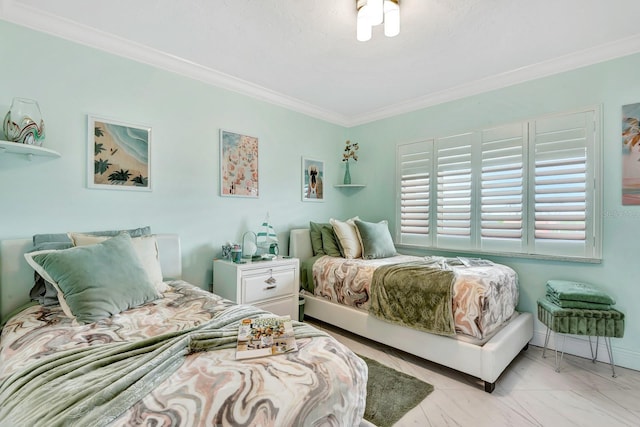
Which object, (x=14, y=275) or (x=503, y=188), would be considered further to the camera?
(x=503, y=188)

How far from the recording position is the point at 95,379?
912 mm

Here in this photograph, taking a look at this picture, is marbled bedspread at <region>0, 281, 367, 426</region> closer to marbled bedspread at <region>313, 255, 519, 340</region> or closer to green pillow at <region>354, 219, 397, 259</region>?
marbled bedspread at <region>313, 255, 519, 340</region>

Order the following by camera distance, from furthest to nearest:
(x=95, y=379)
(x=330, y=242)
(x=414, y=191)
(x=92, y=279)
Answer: (x=414, y=191)
(x=330, y=242)
(x=92, y=279)
(x=95, y=379)

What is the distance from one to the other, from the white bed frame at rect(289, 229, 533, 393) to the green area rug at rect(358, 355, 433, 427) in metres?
0.23

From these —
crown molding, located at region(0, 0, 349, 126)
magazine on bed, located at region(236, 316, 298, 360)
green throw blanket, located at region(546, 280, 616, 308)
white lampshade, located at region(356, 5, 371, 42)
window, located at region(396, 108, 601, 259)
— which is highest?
crown molding, located at region(0, 0, 349, 126)

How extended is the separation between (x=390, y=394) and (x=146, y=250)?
1.87 meters

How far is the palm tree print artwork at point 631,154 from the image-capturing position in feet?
7.29

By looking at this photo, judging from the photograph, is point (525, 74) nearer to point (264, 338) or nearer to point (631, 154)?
point (631, 154)

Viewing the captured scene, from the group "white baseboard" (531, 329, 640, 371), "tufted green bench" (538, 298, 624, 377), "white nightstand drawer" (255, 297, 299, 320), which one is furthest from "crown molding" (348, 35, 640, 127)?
"white nightstand drawer" (255, 297, 299, 320)

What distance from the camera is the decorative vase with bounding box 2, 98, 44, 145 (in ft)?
5.71

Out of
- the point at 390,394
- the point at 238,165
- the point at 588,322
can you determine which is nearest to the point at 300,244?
the point at 238,165

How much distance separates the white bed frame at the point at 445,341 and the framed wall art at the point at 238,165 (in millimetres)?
1338

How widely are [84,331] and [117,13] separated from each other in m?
1.97

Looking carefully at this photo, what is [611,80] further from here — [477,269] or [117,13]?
[117,13]
